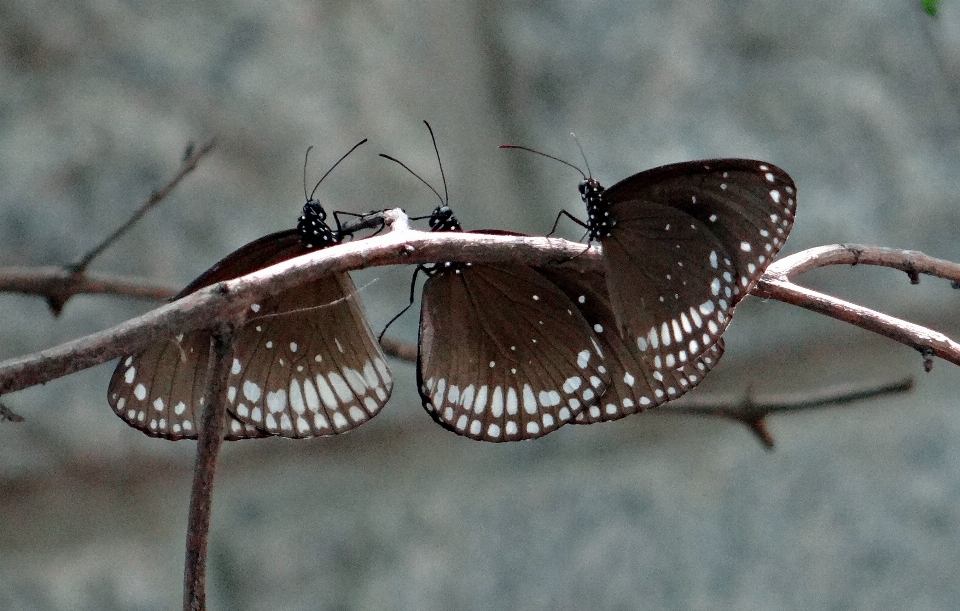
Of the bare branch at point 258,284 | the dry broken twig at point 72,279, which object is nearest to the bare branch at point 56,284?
the dry broken twig at point 72,279

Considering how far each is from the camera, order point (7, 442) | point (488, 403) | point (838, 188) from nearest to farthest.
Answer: point (488, 403) < point (7, 442) < point (838, 188)

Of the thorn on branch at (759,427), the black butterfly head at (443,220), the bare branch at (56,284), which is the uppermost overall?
the black butterfly head at (443,220)

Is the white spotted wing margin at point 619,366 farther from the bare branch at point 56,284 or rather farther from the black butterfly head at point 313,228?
the bare branch at point 56,284

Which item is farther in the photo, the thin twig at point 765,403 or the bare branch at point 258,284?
the thin twig at point 765,403

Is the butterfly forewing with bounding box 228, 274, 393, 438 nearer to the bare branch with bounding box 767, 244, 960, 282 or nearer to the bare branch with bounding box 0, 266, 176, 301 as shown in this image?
the bare branch with bounding box 0, 266, 176, 301

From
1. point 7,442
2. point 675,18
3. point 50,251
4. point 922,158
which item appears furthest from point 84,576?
point 922,158

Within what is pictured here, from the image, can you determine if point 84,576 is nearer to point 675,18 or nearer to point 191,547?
point 191,547
